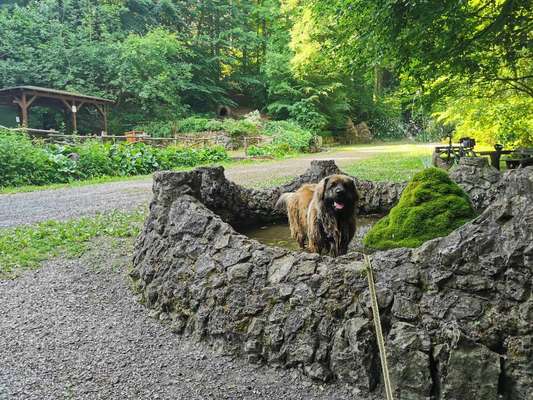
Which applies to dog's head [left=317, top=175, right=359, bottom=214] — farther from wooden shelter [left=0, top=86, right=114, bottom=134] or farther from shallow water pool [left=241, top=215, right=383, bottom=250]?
wooden shelter [left=0, top=86, right=114, bottom=134]

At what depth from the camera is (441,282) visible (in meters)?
2.78

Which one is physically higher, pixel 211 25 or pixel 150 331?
pixel 211 25

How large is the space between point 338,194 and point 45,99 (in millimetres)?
29036

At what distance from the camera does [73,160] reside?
15.6m

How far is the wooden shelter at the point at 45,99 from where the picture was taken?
24.7m

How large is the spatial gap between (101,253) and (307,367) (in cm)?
401

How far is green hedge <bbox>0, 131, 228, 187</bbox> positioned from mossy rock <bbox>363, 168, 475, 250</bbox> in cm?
1295

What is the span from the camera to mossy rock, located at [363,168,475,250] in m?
4.80

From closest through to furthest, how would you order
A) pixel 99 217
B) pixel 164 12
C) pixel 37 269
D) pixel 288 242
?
1. pixel 37 269
2. pixel 288 242
3. pixel 99 217
4. pixel 164 12

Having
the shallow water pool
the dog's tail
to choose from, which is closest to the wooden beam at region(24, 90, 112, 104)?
the shallow water pool

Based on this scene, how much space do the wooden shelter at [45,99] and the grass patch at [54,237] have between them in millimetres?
18853

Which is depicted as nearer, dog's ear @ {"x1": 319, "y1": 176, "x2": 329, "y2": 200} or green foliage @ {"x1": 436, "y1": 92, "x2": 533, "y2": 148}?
dog's ear @ {"x1": 319, "y1": 176, "x2": 329, "y2": 200}

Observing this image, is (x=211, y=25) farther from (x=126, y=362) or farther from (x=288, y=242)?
(x=126, y=362)

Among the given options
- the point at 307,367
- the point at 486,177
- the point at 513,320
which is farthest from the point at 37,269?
the point at 486,177
